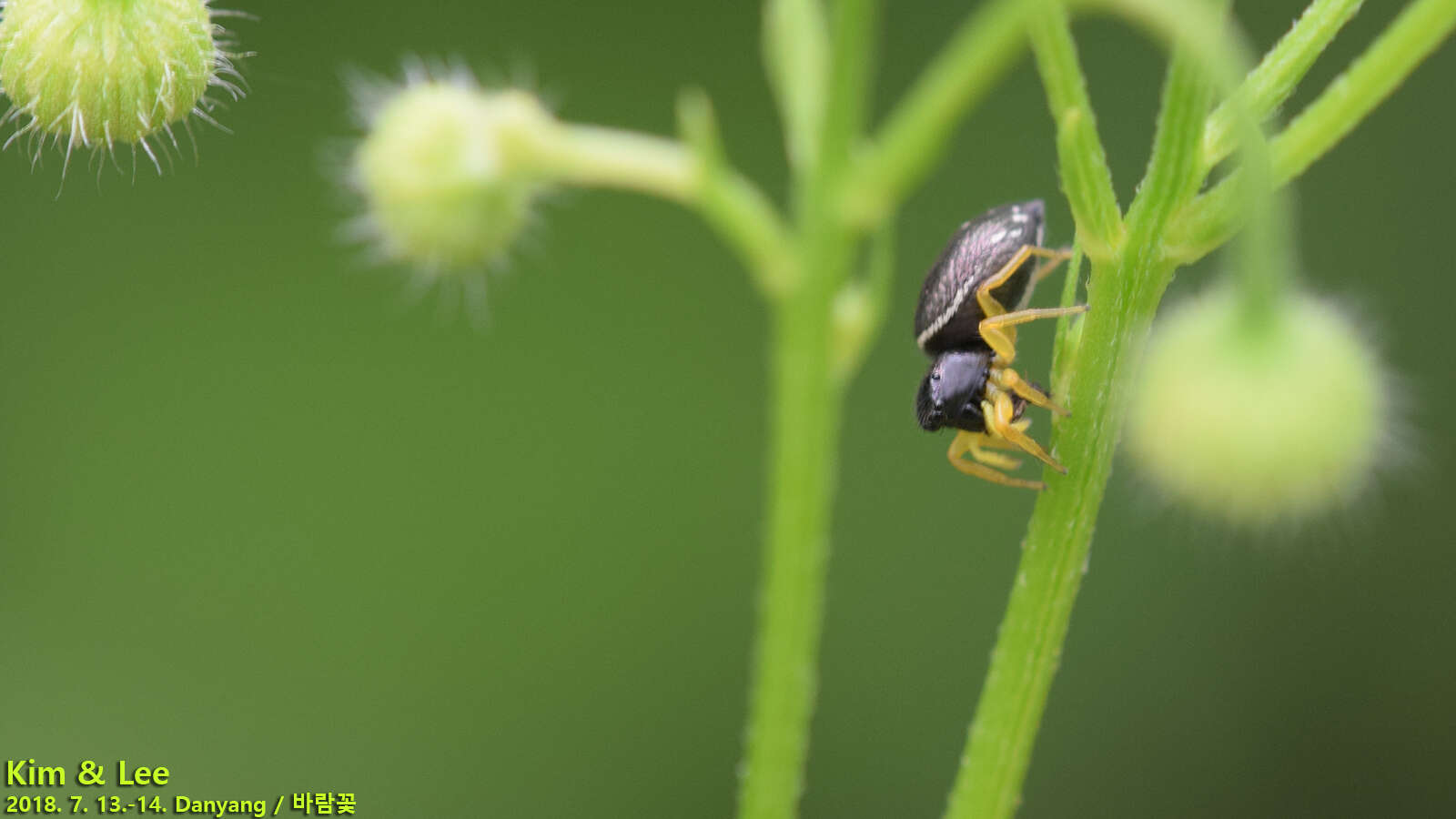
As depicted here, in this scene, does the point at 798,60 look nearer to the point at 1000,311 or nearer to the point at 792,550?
the point at 792,550

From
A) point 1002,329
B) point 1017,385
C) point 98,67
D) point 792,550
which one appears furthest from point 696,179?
point 1002,329

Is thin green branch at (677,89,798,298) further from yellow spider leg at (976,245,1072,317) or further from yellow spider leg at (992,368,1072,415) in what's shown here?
yellow spider leg at (976,245,1072,317)

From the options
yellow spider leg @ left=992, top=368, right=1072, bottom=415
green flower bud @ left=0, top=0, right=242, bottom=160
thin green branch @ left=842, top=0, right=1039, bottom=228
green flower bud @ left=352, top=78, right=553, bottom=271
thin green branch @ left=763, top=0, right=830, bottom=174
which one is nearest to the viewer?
thin green branch @ left=842, top=0, right=1039, bottom=228

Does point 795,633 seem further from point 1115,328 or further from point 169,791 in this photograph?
point 169,791

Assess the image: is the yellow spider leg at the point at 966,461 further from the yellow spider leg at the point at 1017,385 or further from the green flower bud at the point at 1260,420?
the green flower bud at the point at 1260,420

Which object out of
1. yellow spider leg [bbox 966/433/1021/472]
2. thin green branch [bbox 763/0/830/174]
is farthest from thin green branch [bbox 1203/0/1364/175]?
yellow spider leg [bbox 966/433/1021/472]

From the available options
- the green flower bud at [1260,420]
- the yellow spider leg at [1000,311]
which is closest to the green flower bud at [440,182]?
the green flower bud at [1260,420]

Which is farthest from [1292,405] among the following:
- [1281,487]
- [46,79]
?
[46,79]

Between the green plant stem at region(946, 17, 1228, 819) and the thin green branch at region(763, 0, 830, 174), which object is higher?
the thin green branch at region(763, 0, 830, 174)
